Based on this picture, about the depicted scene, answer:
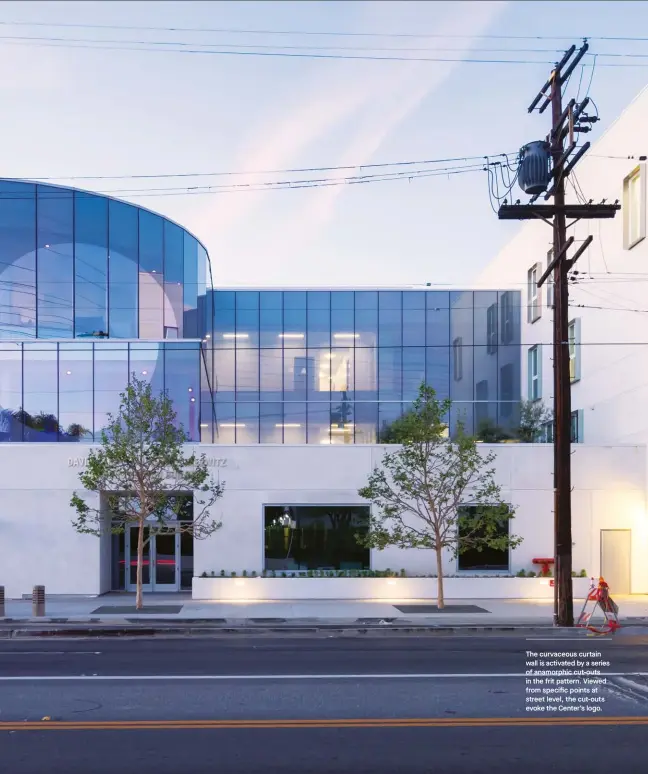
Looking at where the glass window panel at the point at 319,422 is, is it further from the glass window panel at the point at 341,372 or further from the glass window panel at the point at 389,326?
the glass window panel at the point at 389,326

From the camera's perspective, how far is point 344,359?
50.2m

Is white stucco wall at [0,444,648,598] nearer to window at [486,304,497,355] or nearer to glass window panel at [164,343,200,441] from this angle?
glass window panel at [164,343,200,441]

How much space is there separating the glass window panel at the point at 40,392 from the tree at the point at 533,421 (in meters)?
18.9

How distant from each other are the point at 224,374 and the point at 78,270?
1970 centimetres

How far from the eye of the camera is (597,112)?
21641mm

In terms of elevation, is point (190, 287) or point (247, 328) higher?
point (247, 328)

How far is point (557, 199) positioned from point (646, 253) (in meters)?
7.03

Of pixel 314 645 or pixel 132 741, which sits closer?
pixel 132 741

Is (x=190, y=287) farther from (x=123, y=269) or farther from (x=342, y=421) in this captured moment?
(x=342, y=421)

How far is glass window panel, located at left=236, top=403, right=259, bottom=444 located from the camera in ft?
164

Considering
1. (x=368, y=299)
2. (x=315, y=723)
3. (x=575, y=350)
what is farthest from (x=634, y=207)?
(x=368, y=299)

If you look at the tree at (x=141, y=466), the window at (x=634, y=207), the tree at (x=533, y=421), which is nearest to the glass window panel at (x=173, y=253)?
the tree at (x=141, y=466)

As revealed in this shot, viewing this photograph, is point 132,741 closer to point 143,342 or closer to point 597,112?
point 597,112

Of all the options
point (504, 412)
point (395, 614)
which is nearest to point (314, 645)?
point (395, 614)
